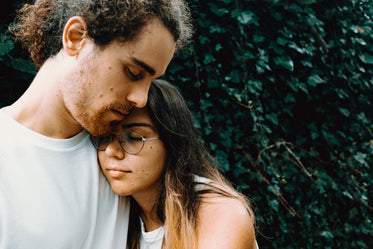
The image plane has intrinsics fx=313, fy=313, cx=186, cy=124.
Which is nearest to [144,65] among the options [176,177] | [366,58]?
[176,177]

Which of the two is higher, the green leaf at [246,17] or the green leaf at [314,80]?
the green leaf at [246,17]

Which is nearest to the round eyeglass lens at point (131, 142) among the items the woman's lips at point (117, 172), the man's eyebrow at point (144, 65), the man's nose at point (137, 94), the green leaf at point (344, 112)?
the woman's lips at point (117, 172)

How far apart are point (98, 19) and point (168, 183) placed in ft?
3.14

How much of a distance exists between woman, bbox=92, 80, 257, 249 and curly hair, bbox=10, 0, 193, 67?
0.46 meters

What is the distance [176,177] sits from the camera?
1826 mm

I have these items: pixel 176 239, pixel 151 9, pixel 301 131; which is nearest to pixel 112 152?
pixel 176 239

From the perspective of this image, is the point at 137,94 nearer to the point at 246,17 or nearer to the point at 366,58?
the point at 246,17

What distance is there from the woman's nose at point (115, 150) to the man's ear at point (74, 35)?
50cm

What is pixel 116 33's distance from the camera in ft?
4.75

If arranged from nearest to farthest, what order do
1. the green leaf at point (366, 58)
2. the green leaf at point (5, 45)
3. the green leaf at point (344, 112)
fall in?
1. the green leaf at point (5, 45)
2. the green leaf at point (344, 112)
3. the green leaf at point (366, 58)

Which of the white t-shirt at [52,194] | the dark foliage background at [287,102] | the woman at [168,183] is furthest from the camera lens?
the dark foliage background at [287,102]

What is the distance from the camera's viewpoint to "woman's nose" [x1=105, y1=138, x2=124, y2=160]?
5.56ft

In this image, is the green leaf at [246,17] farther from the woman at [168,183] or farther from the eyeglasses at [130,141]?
the eyeglasses at [130,141]

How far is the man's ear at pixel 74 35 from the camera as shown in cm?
149
